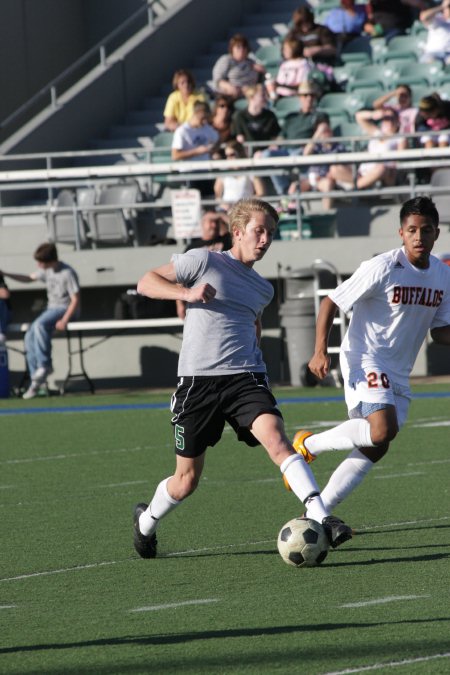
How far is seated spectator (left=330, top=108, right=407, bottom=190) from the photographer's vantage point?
19.1 meters

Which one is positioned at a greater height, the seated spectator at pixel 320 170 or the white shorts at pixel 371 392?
the seated spectator at pixel 320 170

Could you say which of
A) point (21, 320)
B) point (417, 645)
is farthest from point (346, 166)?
point (417, 645)

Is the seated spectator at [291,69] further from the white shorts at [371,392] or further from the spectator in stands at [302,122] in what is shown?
the white shorts at [371,392]

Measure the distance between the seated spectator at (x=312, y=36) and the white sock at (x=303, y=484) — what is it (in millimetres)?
16173

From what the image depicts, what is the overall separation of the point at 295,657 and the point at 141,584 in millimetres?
1716

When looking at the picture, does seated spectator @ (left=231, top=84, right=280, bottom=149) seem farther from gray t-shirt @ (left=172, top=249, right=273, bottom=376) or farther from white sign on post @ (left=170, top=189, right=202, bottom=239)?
gray t-shirt @ (left=172, top=249, right=273, bottom=376)

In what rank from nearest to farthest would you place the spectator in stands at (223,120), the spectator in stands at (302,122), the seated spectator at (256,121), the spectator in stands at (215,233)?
1. the spectator in stands at (215,233)
2. the spectator in stands at (302,122)
3. the seated spectator at (256,121)
4. the spectator in stands at (223,120)

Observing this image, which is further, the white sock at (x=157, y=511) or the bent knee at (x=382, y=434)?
the bent knee at (x=382, y=434)

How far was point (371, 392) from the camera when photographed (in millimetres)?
7586

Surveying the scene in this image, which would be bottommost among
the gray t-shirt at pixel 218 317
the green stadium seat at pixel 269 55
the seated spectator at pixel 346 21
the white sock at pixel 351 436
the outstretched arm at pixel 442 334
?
the white sock at pixel 351 436

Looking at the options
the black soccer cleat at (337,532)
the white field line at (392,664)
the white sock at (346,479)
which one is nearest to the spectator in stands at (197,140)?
the white sock at (346,479)

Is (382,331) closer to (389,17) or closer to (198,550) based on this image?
(198,550)

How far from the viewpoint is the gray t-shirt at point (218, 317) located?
7.09 meters

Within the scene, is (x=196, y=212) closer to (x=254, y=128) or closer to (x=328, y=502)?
(x=254, y=128)
